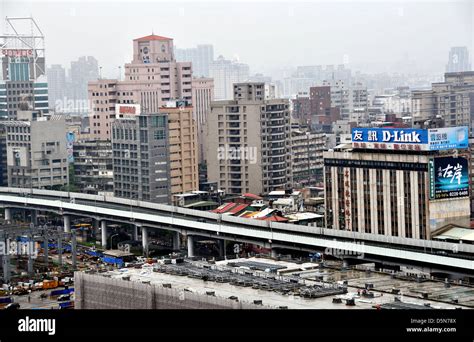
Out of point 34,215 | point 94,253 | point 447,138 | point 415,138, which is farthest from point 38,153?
point 447,138

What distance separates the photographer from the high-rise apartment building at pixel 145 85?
69.7ft

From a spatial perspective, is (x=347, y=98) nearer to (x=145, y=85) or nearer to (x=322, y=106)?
(x=322, y=106)

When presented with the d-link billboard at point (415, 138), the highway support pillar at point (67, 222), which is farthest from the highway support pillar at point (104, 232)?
the d-link billboard at point (415, 138)

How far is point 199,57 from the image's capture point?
77.5ft

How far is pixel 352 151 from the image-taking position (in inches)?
432

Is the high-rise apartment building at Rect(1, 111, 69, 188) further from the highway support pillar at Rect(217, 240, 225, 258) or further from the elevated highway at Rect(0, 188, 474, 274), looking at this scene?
the highway support pillar at Rect(217, 240, 225, 258)

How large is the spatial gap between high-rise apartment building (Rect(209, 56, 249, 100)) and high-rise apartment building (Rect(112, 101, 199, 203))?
711 centimetres

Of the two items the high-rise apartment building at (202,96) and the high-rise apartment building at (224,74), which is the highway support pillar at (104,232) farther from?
the high-rise apartment building at (224,74)

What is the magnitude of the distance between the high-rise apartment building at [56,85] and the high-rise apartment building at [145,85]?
86.3 inches

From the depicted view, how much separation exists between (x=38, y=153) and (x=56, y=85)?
7882 mm

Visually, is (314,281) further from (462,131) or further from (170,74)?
(170,74)

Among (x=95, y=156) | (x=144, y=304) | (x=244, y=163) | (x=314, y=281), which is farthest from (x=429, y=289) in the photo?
(x=95, y=156)

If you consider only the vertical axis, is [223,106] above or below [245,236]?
above
